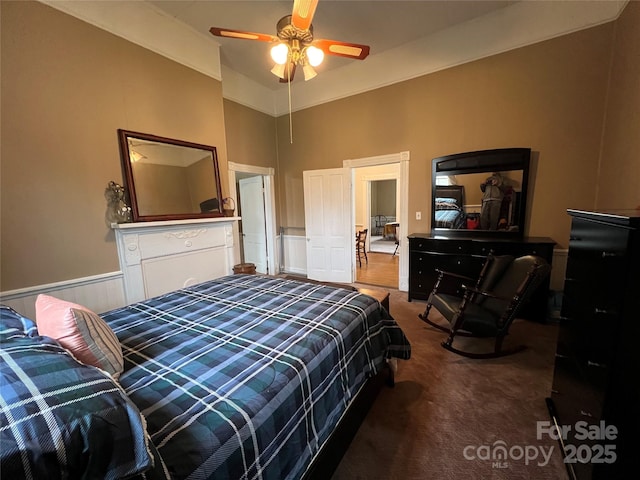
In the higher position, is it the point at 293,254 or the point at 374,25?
the point at 374,25

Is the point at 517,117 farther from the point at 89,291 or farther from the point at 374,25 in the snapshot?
the point at 89,291

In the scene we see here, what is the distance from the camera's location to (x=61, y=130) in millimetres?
2184

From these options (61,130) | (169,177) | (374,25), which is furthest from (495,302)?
(61,130)

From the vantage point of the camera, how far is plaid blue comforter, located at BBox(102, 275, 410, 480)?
81cm

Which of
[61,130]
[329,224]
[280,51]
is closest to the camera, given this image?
[280,51]

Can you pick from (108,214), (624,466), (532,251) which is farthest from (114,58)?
(532,251)

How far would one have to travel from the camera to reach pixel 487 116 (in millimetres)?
3244

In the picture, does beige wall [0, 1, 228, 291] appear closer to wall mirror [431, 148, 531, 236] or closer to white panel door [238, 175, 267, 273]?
white panel door [238, 175, 267, 273]

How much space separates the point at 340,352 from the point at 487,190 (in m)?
3.00

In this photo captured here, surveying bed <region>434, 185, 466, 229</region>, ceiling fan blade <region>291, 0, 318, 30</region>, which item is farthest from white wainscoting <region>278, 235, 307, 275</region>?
ceiling fan blade <region>291, 0, 318, 30</region>

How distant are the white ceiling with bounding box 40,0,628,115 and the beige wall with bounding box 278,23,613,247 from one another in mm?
148

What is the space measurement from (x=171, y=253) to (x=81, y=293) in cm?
84

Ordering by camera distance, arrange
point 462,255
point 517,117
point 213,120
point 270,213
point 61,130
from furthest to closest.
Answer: point 270,213
point 213,120
point 462,255
point 517,117
point 61,130

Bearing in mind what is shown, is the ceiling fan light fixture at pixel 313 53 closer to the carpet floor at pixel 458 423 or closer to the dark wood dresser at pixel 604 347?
the dark wood dresser at pixel 604 347
